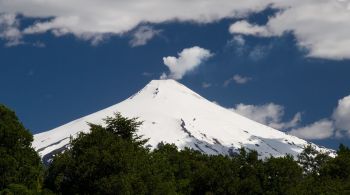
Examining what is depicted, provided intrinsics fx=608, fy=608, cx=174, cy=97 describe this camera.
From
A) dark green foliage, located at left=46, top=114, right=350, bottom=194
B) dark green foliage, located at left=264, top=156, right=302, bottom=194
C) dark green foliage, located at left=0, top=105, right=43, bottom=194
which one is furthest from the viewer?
dark green foliage, located at left=264, top=156, right=302, bottom=194

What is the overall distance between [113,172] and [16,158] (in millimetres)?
8468

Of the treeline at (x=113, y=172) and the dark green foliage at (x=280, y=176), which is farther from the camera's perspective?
the dark green foliage at (x=280, y=176)

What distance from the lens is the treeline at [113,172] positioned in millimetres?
51625

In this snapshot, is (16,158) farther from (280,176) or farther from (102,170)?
(280,176)

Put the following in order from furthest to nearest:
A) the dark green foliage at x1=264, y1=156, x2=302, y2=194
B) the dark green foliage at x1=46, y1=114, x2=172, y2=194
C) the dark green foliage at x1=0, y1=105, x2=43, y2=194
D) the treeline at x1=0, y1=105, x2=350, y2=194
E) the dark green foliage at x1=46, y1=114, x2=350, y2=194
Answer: the dark green foliage at x1=264, y1=156, x2=302, y2=194 < the dark green foliage at x1=46, y1=114, x2=350, y2=194 < the dark green foliage at x1=46, y1=114, x2=172, y2=194 < the treeline at x1=0, y1=105, x2=350, y2=194 < the dark green foliage at x1=0, y1=105, x2=43, y2=194

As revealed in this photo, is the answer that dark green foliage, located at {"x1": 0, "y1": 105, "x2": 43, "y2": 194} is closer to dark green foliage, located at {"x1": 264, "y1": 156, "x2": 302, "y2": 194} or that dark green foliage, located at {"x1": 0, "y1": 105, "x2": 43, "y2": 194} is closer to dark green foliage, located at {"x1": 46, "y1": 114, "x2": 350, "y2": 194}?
dark green foliage, located at {"x1": 46, "y1": 114, "x2": 350, "y2": 194}

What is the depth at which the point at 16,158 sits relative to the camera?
2051 inches

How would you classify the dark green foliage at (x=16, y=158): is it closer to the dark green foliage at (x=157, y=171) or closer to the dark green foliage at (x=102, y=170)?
the dark green foliage at (x=102, y=170)

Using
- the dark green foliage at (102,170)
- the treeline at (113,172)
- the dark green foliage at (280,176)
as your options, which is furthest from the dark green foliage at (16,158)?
the dark green foliage at (280,176)

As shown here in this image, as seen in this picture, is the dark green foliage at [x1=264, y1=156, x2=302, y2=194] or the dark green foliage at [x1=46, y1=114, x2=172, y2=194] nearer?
the dark green foliage at [x1=46, y1=114, x2=172, y2=194]

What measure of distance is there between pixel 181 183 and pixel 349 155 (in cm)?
4238

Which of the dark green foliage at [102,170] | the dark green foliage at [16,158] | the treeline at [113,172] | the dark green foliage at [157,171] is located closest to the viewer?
the dark green foliage at [16,158]

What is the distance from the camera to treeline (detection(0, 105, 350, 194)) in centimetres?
5162

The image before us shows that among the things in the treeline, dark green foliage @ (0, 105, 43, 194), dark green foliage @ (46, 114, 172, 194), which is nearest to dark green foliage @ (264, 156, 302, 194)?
the treeline
